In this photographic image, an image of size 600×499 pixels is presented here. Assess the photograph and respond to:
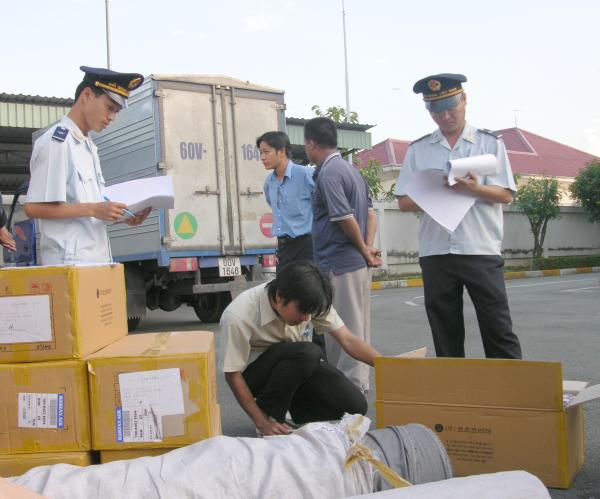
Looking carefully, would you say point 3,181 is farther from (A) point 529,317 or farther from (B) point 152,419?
(B) point 152,419

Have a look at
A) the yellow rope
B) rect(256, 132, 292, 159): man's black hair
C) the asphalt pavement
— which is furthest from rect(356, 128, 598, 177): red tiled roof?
the yellow rope

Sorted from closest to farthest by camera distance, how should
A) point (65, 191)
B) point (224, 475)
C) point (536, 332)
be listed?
point (224, 475), point (65, 191), point (536, 332)

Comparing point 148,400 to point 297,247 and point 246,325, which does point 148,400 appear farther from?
point 297,247

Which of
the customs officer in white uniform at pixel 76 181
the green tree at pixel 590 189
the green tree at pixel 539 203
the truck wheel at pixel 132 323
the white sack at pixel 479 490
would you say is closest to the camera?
the white sack at pixel 479 490

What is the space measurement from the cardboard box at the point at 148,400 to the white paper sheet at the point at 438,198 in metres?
1.41

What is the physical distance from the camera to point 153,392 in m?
2.48

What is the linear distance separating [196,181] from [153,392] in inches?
235

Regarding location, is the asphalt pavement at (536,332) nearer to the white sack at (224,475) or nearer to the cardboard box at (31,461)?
the white sack at (224,475)

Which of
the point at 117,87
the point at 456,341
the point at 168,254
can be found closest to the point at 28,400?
the point at 117,87

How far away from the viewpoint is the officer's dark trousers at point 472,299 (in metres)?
3.36

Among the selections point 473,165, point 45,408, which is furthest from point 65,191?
point 473,165

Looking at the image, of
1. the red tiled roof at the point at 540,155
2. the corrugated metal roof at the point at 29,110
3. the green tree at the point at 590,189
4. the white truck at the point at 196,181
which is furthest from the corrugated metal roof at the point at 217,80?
the red tiled roof at the point at 540,155

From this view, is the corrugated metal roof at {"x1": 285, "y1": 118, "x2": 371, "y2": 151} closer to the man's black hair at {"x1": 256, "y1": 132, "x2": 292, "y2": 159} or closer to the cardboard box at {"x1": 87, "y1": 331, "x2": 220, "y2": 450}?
the man's black hair at {"x1": 256, "y1": 132, "x2": 292, "y2": 159}

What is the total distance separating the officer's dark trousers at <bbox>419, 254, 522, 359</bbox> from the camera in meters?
3.36
